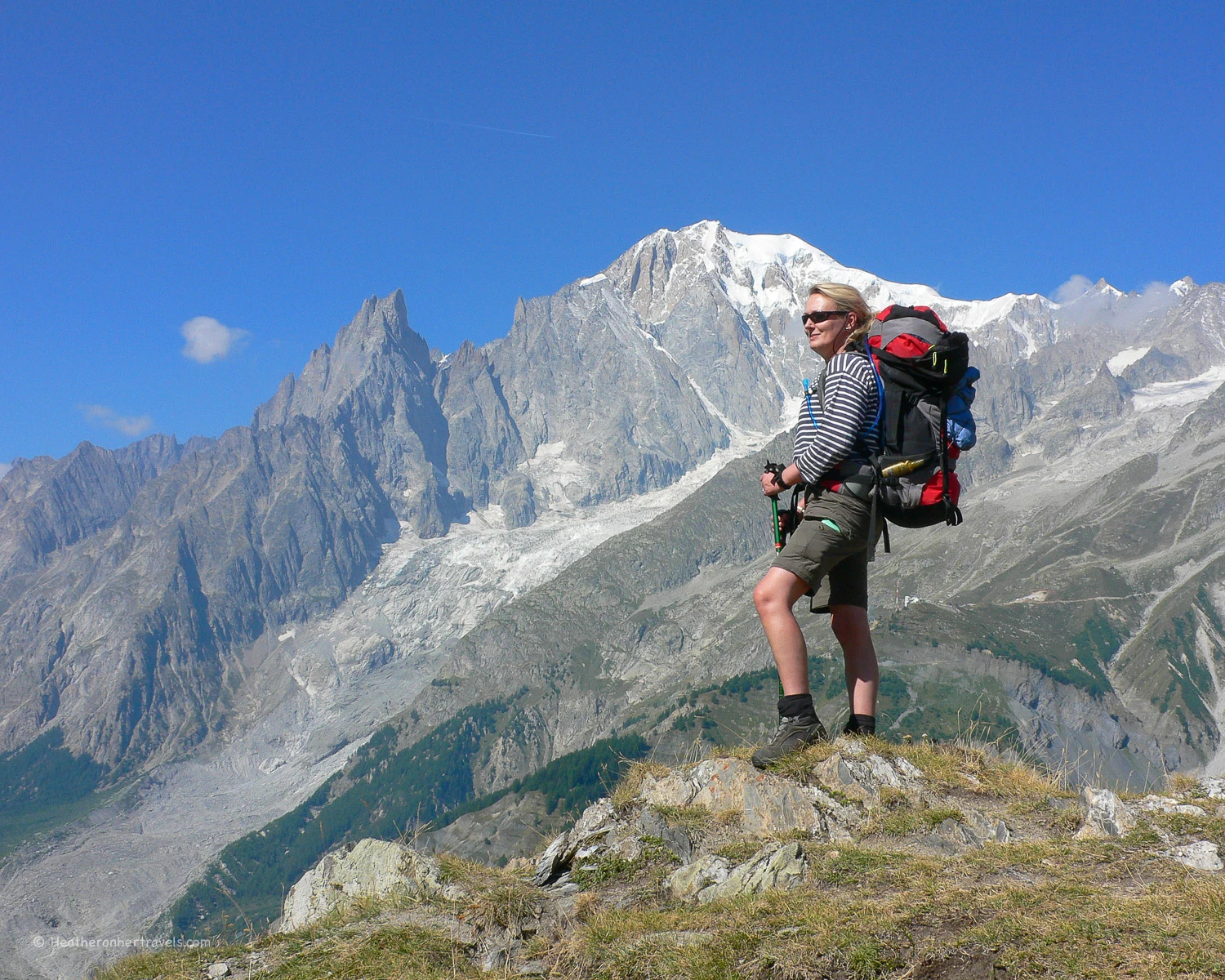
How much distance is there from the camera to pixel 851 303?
8938 mm

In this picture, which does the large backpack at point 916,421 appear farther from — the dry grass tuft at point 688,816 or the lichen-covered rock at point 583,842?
the lichen-covered rock at point 583,842

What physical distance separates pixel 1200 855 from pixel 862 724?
3.55m

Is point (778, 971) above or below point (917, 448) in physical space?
below

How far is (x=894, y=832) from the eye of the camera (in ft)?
28.4

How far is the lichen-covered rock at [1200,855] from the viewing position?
287 inches

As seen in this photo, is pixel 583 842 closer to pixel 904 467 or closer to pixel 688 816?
pixel 688 816

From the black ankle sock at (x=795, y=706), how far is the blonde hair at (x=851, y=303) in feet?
13.2

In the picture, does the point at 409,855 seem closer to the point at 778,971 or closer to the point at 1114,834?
the point at 778,971

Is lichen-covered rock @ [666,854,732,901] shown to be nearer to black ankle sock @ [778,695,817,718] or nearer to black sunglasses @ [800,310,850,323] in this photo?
black ankle sock @ [778,695,817,718]

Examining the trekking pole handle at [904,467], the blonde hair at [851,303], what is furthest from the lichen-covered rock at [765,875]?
the blonde hair at [851,303]

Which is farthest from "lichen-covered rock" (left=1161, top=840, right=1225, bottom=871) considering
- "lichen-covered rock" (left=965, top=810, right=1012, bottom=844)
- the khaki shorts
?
the khaki shorts

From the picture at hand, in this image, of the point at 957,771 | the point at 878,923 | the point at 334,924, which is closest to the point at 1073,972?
the point at 878,923

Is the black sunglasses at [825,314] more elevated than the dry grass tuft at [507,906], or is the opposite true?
the black sunglasses at [825,314]

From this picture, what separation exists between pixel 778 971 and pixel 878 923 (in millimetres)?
847
